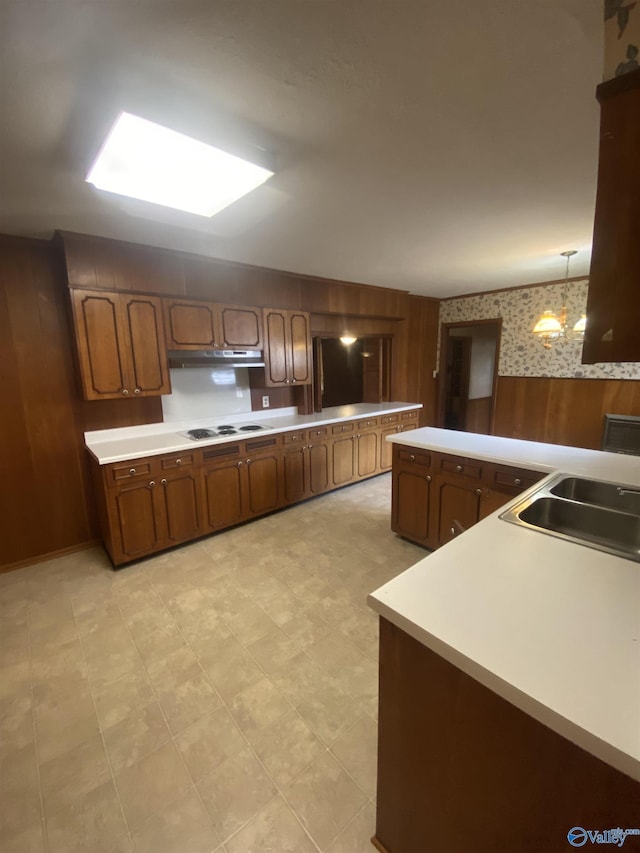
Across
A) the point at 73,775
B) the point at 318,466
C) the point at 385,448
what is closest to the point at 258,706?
the point at 73,775

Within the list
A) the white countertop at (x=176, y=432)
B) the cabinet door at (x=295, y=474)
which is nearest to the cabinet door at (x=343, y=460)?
the white countertop at (x=176, y=432)

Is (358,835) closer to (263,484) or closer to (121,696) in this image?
(121,696)

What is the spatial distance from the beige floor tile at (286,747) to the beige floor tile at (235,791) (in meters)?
0.04

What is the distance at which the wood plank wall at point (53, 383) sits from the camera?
8.29ft

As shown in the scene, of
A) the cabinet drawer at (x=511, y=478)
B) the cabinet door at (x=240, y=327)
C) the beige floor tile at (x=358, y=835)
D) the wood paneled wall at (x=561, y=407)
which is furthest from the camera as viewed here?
the wood paneled wall at (x=561, y=407)

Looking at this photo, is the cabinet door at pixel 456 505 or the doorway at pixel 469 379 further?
the doorway at pixel 469 379

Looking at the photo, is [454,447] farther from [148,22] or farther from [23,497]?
[23,497]

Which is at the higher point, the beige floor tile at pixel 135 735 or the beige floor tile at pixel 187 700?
the beige floor tile at pixel 187 700

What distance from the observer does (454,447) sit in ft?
8.27

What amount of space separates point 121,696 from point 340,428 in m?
2.88

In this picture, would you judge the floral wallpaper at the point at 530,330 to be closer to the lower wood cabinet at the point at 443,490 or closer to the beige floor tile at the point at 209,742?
the lower wood cabinet at the point at 443,490

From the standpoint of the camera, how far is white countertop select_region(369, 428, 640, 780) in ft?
2.19

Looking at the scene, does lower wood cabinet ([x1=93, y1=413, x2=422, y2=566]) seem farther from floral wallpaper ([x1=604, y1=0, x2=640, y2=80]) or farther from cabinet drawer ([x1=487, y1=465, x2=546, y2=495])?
floral wallpaper ([x1=604, y1=0, x2=640, y2=80])

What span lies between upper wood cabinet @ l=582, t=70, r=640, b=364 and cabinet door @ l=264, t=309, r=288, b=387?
9.51 ft
